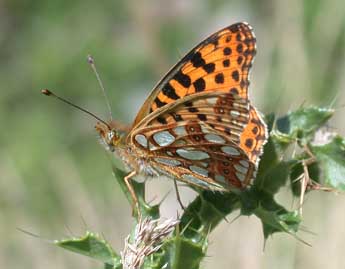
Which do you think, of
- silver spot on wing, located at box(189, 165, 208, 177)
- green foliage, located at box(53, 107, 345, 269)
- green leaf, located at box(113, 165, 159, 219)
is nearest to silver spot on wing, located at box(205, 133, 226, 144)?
silver spot on wing, located at box(189, 165, 208, 177)

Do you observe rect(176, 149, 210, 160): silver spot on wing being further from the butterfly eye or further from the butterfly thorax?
the butterfly eye

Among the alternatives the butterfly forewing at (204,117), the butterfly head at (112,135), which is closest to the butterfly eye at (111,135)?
the butterfly head at (112,135)

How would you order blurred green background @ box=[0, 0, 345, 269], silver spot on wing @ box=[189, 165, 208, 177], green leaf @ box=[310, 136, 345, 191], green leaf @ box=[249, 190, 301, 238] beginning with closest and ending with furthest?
green leaf @ box=[249, 190, 301, 238]
green leaf @ box=[310, 136, 345, 191]
silver spot on wing @ box=[189, 165, 208, 177]
blurred green background @ box=[0, 0, 345, 269]

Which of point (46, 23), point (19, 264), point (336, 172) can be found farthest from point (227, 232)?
point (46, 23)

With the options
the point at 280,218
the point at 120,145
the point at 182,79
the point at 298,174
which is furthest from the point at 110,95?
the point at 280,218

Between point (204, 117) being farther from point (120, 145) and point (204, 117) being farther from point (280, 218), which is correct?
point (280, 218)

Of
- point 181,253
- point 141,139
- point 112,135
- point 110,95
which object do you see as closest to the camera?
point 181,253

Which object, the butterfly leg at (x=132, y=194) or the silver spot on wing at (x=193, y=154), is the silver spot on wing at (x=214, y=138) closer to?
the silver spot on wing at (x=193, y=154)

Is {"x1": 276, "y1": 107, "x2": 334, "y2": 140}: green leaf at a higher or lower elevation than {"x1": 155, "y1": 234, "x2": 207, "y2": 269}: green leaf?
higher
